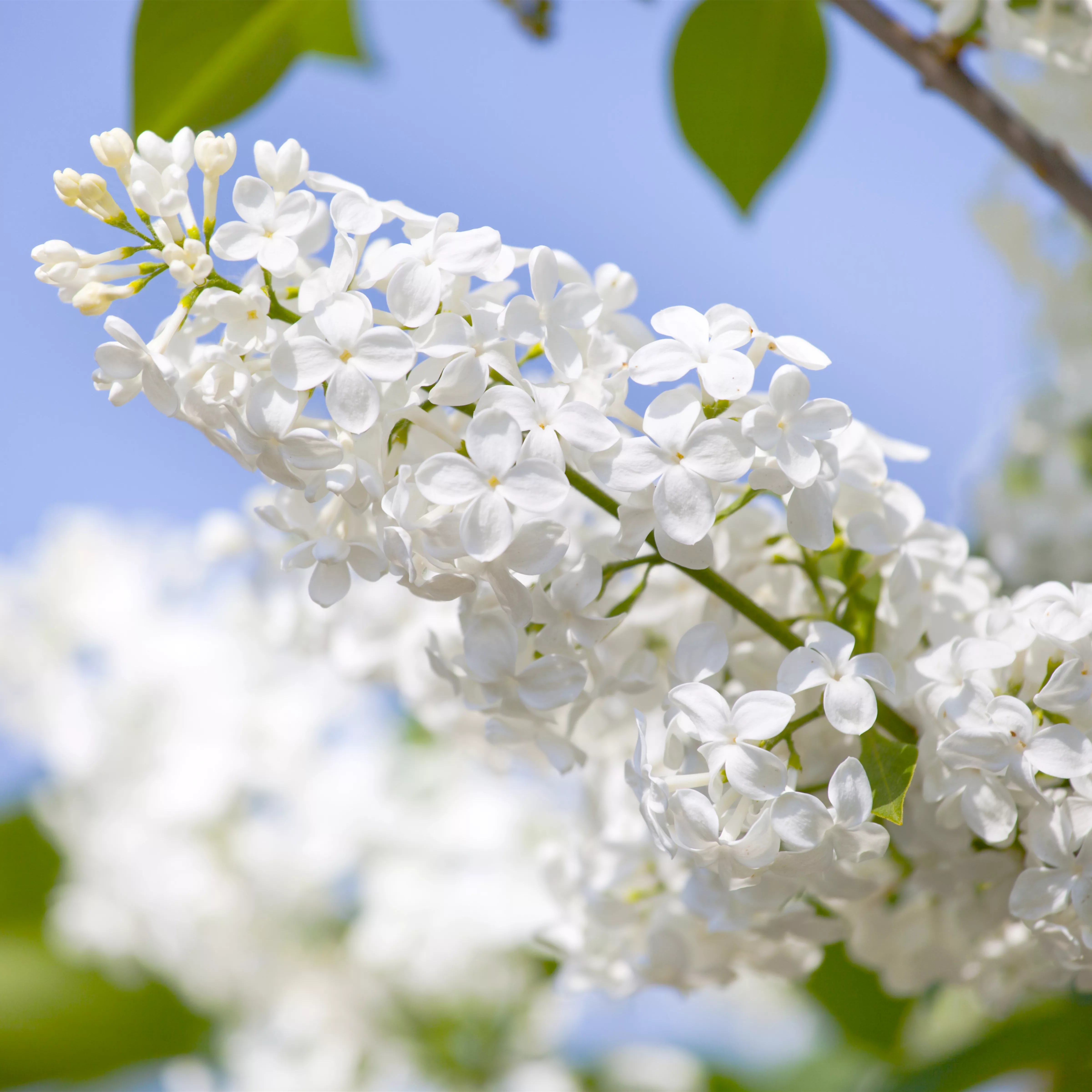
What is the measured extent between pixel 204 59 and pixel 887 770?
39 centimetres

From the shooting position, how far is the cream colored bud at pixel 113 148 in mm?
Result: 300

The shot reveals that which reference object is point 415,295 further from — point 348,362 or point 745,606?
point 745,606

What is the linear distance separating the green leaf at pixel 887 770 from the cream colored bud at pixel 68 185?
0.89 ft

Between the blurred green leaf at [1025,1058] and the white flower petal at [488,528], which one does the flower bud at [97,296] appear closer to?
the white flower petal at [488,528]

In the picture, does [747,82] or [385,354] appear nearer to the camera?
[385,354]

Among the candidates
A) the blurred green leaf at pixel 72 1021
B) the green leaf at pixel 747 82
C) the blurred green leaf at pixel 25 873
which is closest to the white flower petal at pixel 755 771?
the green leaf at pixel 747 82

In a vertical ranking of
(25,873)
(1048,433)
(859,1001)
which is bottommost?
(25,873)

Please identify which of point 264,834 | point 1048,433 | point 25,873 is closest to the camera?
point 1048,433

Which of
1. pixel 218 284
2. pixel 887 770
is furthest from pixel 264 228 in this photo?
pixel 887 770

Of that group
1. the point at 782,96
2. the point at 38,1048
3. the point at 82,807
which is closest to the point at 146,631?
the point at 82,807

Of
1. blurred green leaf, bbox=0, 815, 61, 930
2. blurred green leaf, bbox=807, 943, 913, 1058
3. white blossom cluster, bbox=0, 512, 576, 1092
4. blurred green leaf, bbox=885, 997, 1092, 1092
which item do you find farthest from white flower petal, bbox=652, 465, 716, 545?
blurred green leaf, bbox=0, 815, 61, 930

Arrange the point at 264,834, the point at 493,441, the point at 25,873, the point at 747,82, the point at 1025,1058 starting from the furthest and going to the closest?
the point at 25,873 → the point at 264,834 → the point at 747,82 → the point at 1025,1058 → the point at 493,441

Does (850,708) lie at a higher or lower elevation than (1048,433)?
lower

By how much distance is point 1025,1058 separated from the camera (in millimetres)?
407
